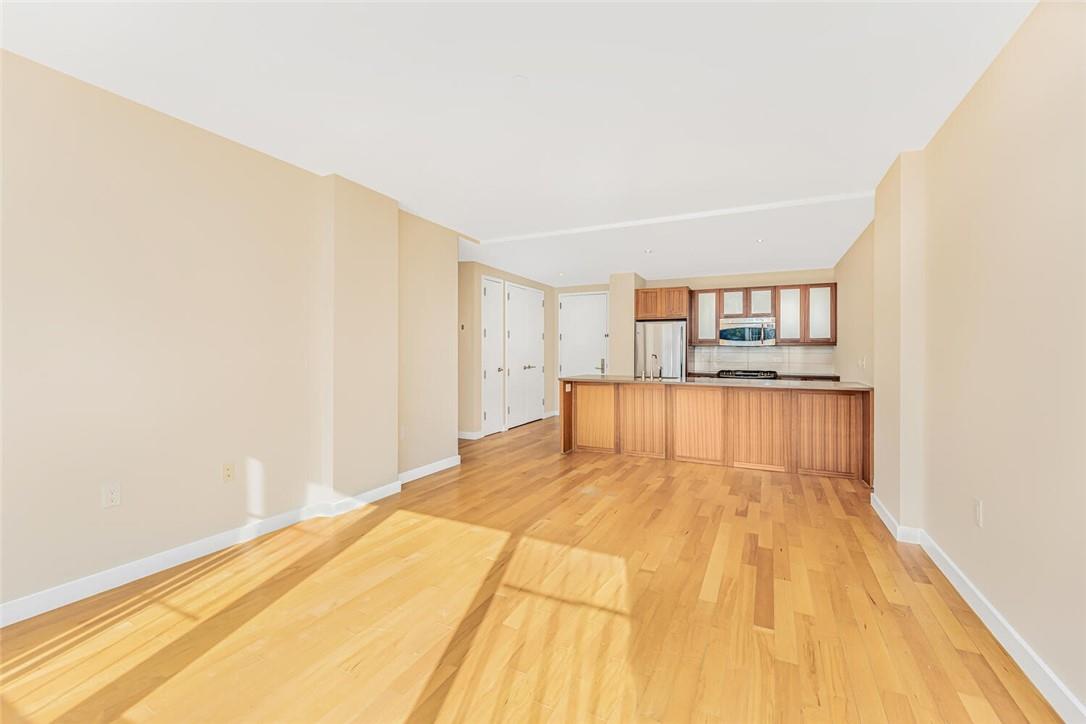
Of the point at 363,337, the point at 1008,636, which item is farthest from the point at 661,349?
the point at 1008,636

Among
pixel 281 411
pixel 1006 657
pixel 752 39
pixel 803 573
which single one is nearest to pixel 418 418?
pixel 281 411

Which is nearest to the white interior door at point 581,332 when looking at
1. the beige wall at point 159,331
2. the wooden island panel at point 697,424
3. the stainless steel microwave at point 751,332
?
the stainless steel microwave at point 751,332

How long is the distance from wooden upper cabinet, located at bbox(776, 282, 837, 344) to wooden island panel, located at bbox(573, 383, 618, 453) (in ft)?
10.5

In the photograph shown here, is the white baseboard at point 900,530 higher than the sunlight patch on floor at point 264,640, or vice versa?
the white baseboard at point 900,530

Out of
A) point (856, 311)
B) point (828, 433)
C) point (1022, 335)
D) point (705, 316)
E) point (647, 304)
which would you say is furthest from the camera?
point (705, 316)

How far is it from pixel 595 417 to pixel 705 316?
3.00 metres

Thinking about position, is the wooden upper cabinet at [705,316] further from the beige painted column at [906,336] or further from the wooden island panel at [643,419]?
the beige painted column at [906,336]

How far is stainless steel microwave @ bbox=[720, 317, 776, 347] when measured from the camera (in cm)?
659

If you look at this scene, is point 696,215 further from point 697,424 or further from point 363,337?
point 363,337

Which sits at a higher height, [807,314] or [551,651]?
[807,314]

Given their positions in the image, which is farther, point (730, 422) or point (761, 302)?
point (761, 302)

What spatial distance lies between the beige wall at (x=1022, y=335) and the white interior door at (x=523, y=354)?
530 centimetres

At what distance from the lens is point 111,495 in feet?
7.32

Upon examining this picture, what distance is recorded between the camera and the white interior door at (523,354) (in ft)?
22.7
